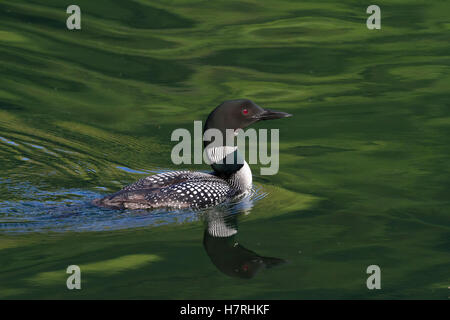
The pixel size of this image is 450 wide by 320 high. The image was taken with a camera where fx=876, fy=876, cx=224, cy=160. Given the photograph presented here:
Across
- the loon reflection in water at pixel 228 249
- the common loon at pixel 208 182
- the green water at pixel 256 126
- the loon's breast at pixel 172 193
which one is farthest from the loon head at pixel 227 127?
the loon reflection in water at pixel 228 249

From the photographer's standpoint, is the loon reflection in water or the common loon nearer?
the loon reflection in water

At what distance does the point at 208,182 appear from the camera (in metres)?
7.63

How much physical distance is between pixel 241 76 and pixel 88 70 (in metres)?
2.07

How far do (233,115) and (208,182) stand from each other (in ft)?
2.19

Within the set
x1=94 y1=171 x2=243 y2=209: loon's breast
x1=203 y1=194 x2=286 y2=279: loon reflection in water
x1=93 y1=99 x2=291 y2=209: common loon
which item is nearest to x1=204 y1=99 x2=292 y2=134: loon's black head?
x1=93 y1=99 x2=291 y2=209: common loon

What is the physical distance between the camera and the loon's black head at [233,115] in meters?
7.79

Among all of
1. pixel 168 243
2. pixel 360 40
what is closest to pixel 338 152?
pixel 168 243

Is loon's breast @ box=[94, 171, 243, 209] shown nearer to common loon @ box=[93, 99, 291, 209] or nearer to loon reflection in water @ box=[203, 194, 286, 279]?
common loon @ box=[93, 99, 291, 209]

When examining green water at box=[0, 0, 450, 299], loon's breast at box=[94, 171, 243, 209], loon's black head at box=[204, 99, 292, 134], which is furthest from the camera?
loon's black head at box=[204, 99, 292, 134]

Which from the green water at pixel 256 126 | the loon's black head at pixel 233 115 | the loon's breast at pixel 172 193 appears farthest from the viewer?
the loon's black head at pixel 233 115

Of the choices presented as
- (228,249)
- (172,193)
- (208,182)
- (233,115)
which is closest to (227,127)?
(233,115)

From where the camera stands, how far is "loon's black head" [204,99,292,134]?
7.79 m

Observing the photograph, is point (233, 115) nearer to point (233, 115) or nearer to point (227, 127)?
point (233, 115)

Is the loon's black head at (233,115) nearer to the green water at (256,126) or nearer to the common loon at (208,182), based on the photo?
the common loon at (208,182)
